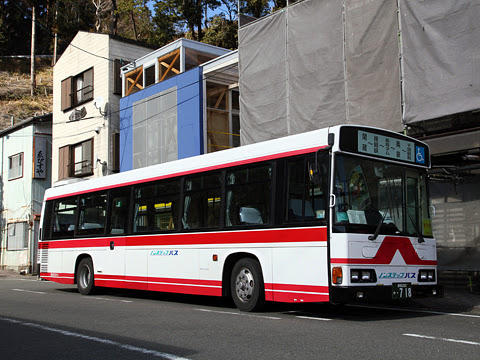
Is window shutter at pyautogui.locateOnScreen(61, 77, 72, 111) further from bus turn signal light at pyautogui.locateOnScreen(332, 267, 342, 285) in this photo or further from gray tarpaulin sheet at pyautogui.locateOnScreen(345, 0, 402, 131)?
bus turn signal light at pyautogui.locateOnScreen(332, 267, 342, 285)

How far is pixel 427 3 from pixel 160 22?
2914cm

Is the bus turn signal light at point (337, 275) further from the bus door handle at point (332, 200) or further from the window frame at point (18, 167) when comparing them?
the window frame at point (18, 167)

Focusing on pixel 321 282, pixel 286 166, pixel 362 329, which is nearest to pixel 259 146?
pixel 286 166

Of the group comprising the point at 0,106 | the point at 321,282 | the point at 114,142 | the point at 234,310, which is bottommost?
the point at 234,310

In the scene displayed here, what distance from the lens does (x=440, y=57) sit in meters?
12.8

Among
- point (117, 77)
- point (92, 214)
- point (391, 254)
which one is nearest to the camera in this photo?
point (391, 254)

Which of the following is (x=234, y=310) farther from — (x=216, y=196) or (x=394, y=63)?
(x=394, y=63)

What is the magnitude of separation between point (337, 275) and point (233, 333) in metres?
1.84

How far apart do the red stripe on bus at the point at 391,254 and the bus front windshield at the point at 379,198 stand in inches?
5.5

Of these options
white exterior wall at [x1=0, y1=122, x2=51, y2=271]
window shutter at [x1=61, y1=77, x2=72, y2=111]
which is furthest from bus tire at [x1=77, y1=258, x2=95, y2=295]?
window shutter at [x1=61, y1=77, x2=72, y2=111]

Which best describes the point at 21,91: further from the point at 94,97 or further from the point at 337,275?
the point at 337,275

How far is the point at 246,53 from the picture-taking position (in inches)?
728

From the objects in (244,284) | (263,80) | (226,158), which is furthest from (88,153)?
(244,284)

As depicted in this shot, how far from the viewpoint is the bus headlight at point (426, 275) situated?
8.95 m
